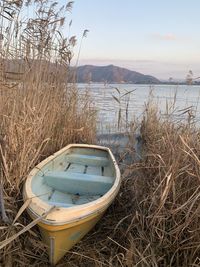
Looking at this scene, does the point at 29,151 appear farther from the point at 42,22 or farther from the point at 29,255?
the point at 42,22

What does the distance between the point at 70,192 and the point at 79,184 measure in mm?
130

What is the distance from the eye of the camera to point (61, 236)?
96.0 inches

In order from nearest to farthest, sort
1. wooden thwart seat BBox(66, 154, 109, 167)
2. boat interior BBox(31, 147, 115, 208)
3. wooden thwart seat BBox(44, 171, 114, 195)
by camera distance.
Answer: boat interior BBox(31, 147, 115, 208)
wooden thwart seat BBox(44, 171, 114, 195)
wooden thwart seat BBox(66, 154, 109, 167)

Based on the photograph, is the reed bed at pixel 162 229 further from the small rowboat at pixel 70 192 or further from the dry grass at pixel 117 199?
the small rowboat at pixel 70 192

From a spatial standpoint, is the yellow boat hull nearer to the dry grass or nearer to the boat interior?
the dry grass

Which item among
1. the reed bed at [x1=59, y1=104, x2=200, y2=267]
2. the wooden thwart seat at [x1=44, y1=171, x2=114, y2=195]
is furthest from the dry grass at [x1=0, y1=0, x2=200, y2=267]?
the wooden thwart seat at [x1=44, y1=171, x2=114, y2=195]

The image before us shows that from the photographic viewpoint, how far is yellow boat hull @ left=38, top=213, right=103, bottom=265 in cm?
238

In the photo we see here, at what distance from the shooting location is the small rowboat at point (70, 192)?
2.41 meters

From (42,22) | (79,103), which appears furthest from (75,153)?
(42,22)

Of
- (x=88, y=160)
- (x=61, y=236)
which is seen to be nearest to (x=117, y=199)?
(x=88, y=160)

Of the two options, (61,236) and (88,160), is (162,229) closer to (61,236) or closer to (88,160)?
(61,236)

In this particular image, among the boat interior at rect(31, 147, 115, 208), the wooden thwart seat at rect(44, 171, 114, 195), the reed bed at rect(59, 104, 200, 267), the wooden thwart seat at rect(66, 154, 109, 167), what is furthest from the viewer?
the wooden thwart seat at rect(66, 154, 109, 167)

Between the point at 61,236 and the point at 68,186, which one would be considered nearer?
the point at 61,236

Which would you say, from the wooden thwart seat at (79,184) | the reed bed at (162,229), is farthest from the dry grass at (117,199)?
the wooden thwart seat at (79,184)
